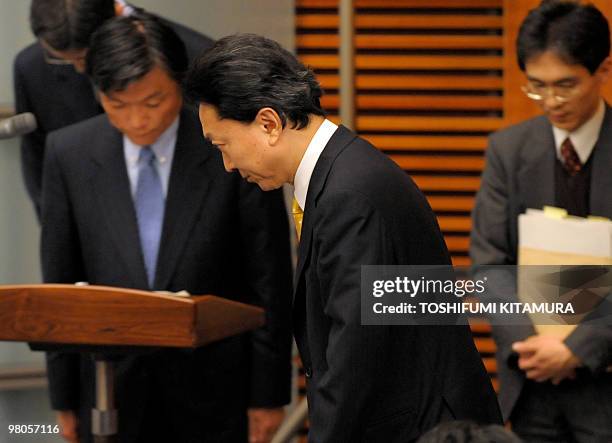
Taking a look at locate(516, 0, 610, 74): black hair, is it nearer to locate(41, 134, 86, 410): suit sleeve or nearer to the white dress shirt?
the white dress shirt

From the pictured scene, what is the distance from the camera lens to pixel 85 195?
3168 millimetres

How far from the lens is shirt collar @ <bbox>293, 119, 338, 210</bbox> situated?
2240 mm

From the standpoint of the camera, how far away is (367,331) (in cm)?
212

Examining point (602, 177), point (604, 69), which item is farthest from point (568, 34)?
point (602, 177)

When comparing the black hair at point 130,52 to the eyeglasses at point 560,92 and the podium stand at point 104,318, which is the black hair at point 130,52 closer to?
the podium stand at point 104,318

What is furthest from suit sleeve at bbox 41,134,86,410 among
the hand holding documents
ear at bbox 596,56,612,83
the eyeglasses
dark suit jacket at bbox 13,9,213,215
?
ear at bbox 596,56,612,83

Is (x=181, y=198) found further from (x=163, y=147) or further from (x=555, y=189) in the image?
(x=555, y=189)

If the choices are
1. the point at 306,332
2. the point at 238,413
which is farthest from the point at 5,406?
the point at 306,332

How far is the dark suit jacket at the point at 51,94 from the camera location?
357 cm

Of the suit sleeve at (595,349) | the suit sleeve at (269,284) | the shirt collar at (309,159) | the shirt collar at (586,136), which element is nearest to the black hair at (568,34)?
the shirt collar at (586,136)

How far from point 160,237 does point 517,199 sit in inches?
38.2

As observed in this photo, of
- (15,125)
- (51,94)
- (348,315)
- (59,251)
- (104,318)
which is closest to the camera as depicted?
(348,315)

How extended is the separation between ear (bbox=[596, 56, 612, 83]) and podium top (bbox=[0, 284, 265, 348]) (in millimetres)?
1275

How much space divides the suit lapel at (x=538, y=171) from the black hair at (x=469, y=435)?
1656mm
